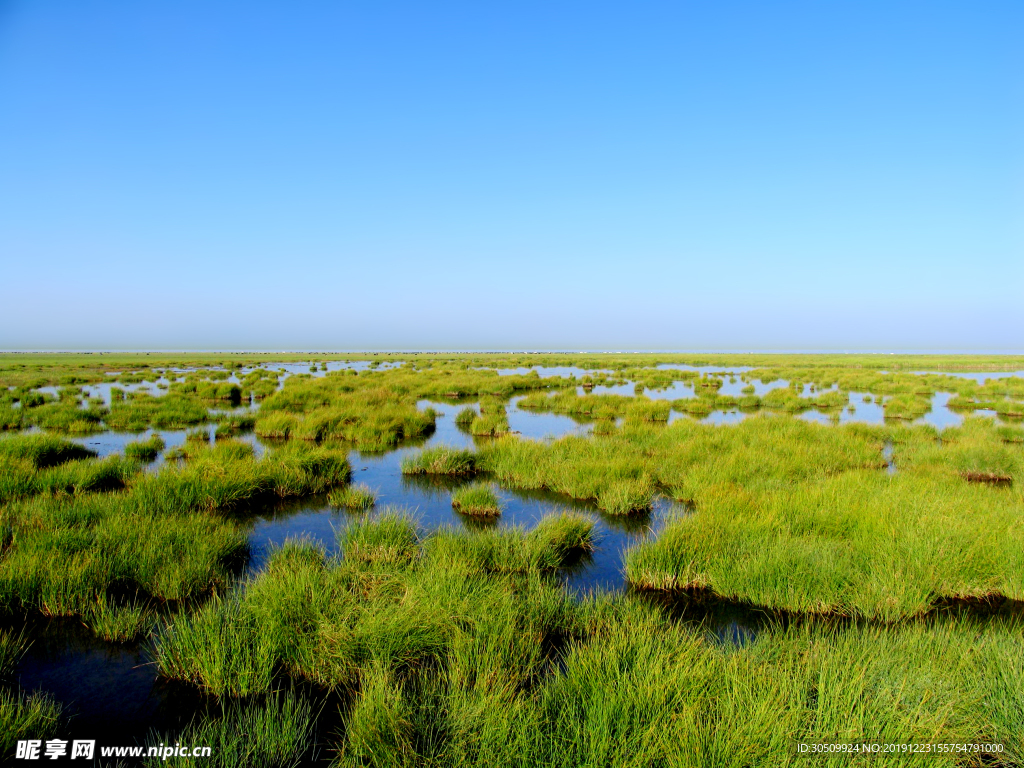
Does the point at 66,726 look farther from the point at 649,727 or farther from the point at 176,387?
the point at 176,387

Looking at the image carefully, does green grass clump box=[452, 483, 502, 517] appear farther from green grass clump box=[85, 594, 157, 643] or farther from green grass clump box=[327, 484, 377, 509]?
green grass clump box=[85, 594, 157, 643]

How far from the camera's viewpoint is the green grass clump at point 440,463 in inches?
505

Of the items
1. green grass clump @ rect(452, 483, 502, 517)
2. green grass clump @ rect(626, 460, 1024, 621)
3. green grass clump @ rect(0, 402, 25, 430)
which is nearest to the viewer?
green grass clump @ rect(626, 460, 1024, 621)

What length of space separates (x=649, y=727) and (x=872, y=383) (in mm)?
43571

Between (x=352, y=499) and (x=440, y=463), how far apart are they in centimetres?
322

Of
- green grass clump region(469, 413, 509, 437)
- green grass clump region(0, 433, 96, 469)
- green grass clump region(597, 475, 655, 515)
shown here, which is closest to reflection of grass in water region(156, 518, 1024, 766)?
green grass clump region(597, 475, 655, 515)

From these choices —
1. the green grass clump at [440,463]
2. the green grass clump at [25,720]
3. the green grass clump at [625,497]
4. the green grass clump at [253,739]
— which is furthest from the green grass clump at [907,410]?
the green grass clump at [25,720]

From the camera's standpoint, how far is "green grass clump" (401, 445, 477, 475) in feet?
42.1

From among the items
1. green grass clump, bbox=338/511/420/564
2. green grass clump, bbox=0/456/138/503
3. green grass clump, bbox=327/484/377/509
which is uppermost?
green grass clump, bbox=0/456/138/503

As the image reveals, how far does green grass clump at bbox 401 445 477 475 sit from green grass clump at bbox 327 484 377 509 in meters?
2.45

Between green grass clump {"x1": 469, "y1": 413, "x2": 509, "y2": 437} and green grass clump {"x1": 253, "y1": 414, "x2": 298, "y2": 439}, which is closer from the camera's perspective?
green grass clump {"x1": 253, "y1": 414, "x2": 298, "y2": 439}

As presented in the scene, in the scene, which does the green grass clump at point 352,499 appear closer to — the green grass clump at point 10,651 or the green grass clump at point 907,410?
the green grass clump at point 10,651

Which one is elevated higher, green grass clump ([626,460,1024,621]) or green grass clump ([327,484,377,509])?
green grass clump ([626,460,1024,621])

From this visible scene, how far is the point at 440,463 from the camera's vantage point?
507 inches
